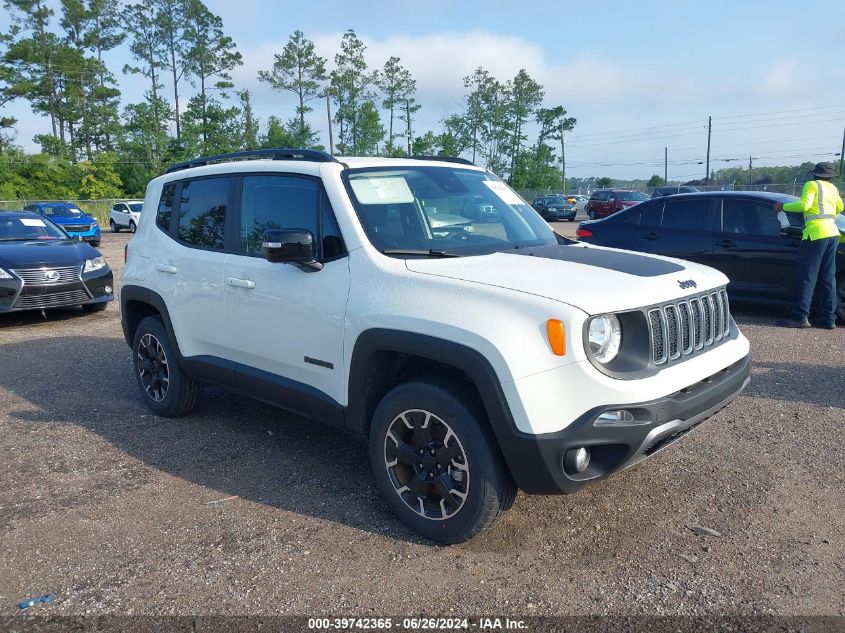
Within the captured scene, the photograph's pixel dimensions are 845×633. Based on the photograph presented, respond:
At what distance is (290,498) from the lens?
3889mm

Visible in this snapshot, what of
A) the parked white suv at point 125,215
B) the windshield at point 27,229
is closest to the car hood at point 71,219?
the parked white suv at point 125,215

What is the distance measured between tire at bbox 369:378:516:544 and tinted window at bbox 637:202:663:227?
6.92m

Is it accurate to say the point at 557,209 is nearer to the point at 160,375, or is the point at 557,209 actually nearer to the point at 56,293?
the point at 56,293

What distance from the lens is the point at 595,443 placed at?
2865 mm

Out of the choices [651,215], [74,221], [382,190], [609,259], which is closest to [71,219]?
[74,221]

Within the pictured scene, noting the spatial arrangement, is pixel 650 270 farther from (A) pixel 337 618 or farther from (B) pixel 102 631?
(B) pixel 102 631

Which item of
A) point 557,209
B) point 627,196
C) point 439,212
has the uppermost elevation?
point 439,212

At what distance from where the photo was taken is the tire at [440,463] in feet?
10.0

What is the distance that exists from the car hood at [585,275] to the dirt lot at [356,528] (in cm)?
122

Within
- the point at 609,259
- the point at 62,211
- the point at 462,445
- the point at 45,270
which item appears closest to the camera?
the point at 462,445

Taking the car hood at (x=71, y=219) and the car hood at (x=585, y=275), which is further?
the car hood at (x=71, y=219)

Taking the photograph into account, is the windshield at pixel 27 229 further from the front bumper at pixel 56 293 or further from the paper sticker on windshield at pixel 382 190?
the paper sticker on windshield at pixel 382 190

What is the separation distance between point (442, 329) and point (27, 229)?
9450mm

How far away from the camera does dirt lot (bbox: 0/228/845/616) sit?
9.62ft
